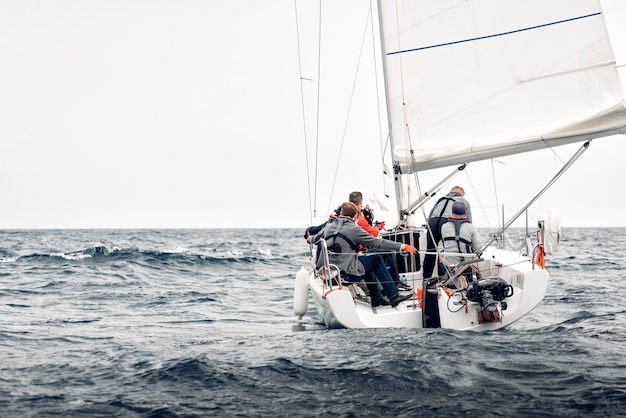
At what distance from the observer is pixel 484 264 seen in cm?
894

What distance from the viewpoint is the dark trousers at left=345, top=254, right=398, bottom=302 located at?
764 centimetres

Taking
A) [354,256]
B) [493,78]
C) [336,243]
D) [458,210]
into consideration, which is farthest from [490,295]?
[493,78]

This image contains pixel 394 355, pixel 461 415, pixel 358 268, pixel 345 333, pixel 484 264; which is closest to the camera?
pixel 461 415

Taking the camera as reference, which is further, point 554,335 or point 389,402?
point 554,335

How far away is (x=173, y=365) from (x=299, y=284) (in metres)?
2.96

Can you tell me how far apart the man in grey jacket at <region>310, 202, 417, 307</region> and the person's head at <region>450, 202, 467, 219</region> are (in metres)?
0.77

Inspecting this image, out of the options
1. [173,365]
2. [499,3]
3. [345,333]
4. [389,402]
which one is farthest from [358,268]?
[499,3]

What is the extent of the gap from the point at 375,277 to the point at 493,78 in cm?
288

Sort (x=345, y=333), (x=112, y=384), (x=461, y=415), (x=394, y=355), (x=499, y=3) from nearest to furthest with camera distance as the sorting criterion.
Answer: (x=461, y=415) < (x=112, y=384) < (x=394, y=355) < (x=345, y=333) < (x=499, y=3)

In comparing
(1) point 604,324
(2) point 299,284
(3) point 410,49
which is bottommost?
(1) point 604,324

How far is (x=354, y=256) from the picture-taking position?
752 cm

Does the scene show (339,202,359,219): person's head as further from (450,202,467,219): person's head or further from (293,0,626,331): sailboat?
(450,202,467,219): person's head

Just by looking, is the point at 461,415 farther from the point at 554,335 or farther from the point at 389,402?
the point at 554,335

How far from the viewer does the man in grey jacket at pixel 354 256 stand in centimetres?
747
